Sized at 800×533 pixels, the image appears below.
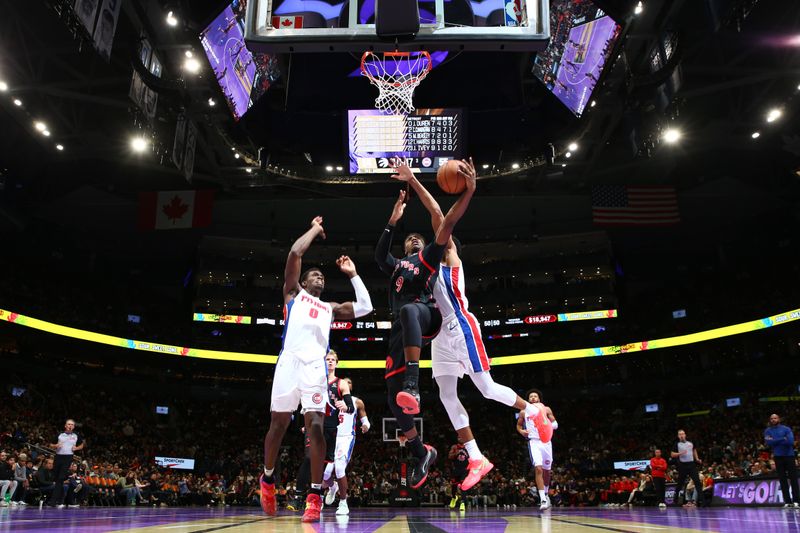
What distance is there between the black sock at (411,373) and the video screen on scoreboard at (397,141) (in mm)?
9534

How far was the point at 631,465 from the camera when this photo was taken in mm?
28484

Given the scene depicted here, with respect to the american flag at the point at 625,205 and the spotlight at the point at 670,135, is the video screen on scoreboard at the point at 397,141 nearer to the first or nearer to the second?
the spotlight at the point at 670,135

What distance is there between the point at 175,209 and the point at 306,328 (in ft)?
67.7

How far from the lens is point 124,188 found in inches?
1071

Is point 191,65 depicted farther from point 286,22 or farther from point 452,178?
point 452,178

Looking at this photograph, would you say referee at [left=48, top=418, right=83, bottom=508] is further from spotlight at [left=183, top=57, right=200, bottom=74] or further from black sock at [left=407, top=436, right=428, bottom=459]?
black sock at [left=407, top=436, right=428, bottom=459]

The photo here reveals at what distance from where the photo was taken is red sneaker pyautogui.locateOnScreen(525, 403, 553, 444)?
1031 centimetres

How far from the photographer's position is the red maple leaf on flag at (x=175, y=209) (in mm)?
24672

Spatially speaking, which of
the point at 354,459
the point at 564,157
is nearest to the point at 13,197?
the point at 354,459

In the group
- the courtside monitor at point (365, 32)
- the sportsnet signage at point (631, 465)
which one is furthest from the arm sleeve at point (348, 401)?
the sportsnet signage at point (631, 465)

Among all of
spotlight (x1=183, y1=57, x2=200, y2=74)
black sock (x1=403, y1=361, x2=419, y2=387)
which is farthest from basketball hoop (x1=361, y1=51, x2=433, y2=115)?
spotlight (x1=183, y1=57, x2=200, y2=74)

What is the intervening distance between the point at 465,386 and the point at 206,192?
62.7 ft

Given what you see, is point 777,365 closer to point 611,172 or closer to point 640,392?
point 640,392

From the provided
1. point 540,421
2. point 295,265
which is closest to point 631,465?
point 540,421
